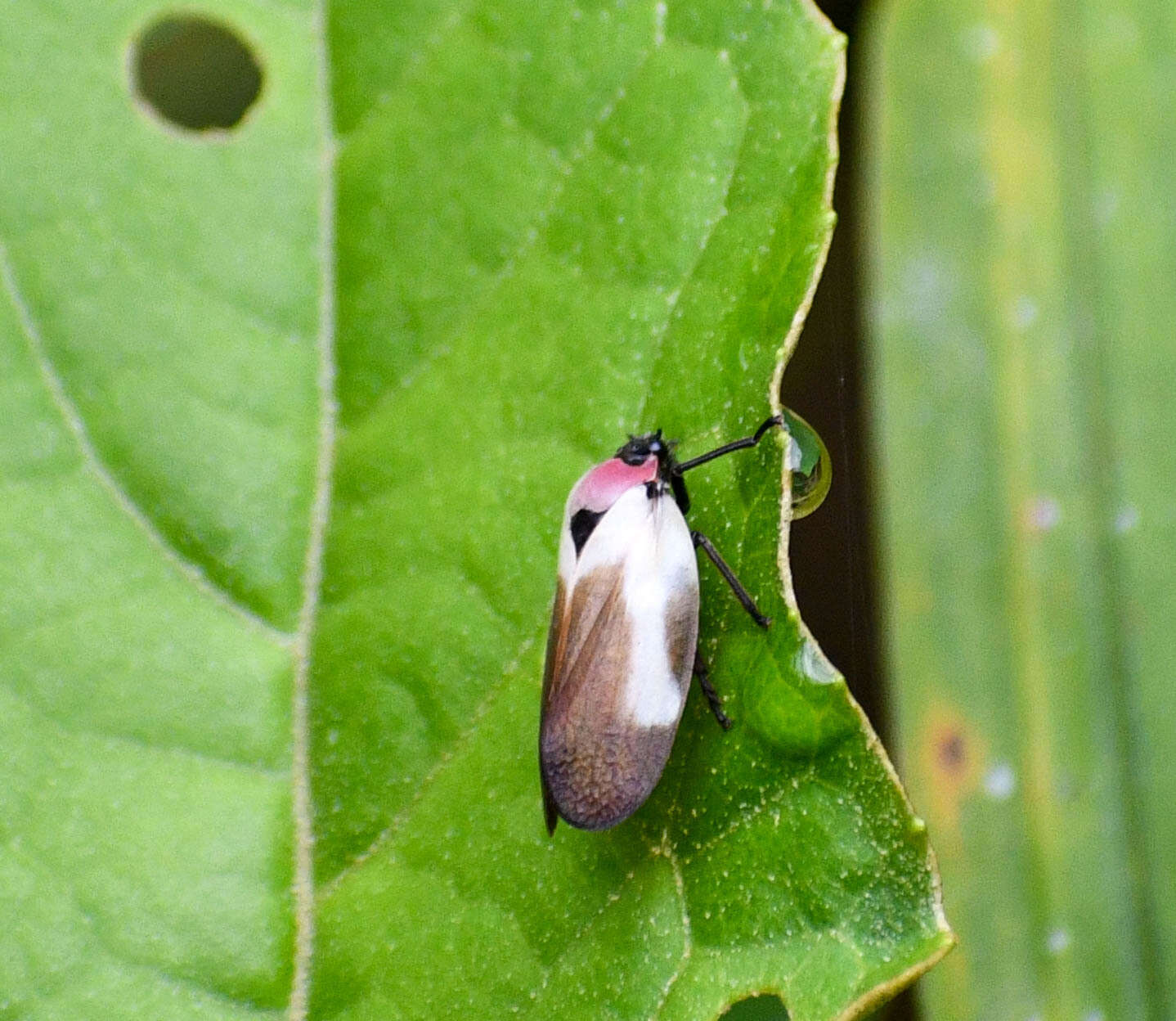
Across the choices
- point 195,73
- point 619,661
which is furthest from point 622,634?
point 195,73

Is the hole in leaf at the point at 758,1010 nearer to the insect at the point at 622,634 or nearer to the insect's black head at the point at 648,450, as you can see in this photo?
the insect at the point at 622,634

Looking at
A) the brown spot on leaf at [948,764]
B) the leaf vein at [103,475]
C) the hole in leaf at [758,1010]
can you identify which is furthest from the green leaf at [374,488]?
the brown spot on leaf at [948,764]

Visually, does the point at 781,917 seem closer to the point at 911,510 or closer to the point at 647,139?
the point at 647,139

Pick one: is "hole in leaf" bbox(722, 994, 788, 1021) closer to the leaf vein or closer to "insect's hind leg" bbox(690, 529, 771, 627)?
"insect's hind leg" bbox(690, 529, 771, 627)

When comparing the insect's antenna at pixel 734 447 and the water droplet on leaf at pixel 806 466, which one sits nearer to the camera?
the insect's antenna at pixel 734 447

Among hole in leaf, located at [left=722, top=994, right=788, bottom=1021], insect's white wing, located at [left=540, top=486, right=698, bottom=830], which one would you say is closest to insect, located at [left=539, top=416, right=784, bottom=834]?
insect's white wing, located at [left=540, top=486, right=698, bottom=830]

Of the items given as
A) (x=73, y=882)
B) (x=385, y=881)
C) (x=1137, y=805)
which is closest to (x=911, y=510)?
(x=1137, y=805)

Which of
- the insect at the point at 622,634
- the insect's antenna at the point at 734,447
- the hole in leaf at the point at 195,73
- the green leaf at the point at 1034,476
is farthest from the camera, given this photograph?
the green leaf at the point at 1034,476
